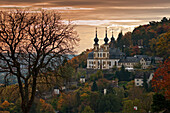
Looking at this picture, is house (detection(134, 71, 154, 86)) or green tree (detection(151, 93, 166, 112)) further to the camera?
house (detection(134, 71, 154, 86))

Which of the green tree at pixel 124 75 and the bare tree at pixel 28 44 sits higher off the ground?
the bare tree at pixel 28 44

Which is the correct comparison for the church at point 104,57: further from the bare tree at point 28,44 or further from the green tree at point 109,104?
the bare tree at point 28,44

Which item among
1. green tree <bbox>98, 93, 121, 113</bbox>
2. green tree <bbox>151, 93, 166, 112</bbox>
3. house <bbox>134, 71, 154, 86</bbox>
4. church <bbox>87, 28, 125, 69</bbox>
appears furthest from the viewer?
church <bbox>87, 28, 125, 69</bbox>


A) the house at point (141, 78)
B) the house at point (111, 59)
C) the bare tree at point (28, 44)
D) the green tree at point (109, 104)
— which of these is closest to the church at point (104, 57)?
the house at point (111, 59)

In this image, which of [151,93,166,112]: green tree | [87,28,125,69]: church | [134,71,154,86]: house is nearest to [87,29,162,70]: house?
[87,28,125,69]: church

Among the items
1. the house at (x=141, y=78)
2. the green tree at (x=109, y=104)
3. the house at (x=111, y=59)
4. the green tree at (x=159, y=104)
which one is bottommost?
the green tree at (x=109, y=104)

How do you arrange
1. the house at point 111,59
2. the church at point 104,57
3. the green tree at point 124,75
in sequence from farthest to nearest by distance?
the church at point 104,57
the house at point 111,59
the green tree at point 124,75

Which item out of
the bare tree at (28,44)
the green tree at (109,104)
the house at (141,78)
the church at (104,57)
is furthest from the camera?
the church at (104,57)

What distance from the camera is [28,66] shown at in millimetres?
16656

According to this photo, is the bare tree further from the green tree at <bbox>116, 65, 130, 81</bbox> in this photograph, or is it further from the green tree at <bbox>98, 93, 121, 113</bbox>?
the green tree at <bbox>116, 65, 130, 81</bbox>

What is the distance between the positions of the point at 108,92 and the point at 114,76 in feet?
32.5

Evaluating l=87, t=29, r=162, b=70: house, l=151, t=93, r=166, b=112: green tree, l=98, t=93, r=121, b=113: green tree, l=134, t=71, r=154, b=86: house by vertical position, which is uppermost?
l=87, t=29, r=162, b=70: house

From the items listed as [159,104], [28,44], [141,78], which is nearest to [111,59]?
[141,78]

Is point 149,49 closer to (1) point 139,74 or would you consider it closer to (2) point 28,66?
(1) point 139,74
